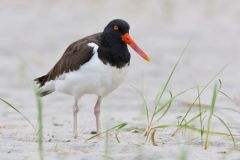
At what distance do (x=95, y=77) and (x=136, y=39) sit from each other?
703 cm

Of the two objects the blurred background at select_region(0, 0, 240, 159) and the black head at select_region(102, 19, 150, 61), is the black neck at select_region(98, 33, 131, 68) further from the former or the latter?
the blurred background at select_region(0, 0, 240, 159)

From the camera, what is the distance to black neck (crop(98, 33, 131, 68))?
6.77 meters

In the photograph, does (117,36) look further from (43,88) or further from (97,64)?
(43,88)

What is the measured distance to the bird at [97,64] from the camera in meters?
6.75

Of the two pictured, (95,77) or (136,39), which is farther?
(136,39)

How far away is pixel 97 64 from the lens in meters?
6.71

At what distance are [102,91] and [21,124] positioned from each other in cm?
114

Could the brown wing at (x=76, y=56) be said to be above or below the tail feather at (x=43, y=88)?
above

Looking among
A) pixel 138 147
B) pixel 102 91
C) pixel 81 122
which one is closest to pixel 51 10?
pixel 81 122

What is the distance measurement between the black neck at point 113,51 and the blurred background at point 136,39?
2546mm

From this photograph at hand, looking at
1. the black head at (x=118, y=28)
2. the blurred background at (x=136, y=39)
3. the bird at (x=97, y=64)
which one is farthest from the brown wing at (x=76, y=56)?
the blurred background at (x=136, y=39)

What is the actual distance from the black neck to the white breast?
0.04m

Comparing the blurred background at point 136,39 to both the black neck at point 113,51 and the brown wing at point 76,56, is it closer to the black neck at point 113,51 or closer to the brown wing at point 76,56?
the brown wing at point 76,56

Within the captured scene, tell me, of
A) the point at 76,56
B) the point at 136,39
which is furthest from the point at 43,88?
the point at 136,39
